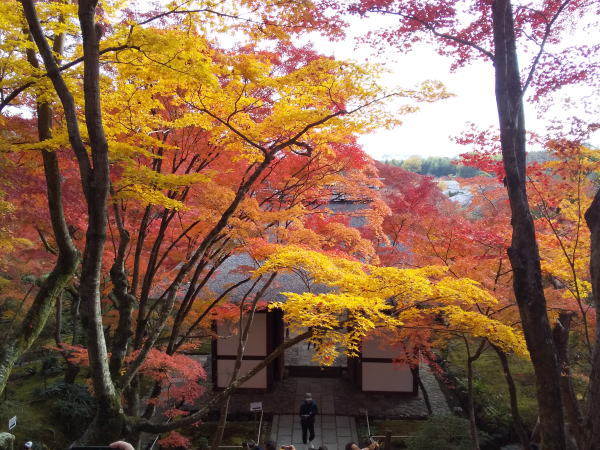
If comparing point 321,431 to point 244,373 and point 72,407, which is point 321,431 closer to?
point 244,373

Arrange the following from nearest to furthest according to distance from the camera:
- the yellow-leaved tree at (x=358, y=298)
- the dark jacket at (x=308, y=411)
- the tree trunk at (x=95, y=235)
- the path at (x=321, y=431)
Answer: the tree trunk at (x=95, y=235) < the yellow-leaved tree at (x=358, y=298) < the dark jacket at (x=308, y=411) < the path at (x=321, y=431)

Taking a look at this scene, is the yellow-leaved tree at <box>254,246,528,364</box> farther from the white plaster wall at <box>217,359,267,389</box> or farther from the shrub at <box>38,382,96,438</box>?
the shrub at <box>38,382,96,438</box>

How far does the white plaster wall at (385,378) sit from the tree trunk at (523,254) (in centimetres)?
650

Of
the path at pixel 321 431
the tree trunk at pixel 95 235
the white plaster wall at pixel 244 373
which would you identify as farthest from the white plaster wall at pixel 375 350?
the tree trunk at pixel 95 235

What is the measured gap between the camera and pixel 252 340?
1038cm

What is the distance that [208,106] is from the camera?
17.3 ft

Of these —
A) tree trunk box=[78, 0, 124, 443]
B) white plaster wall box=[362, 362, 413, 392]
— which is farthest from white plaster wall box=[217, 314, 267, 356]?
tree trunk box=[78, 0, 124, 443]

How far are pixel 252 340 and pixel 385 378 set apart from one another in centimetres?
347

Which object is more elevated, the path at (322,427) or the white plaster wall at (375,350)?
the white plaster wall at (375,350)

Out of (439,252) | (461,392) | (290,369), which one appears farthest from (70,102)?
(461,392)

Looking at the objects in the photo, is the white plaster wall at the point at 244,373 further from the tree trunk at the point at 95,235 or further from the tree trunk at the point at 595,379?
the tree trunk at the point at 595,379

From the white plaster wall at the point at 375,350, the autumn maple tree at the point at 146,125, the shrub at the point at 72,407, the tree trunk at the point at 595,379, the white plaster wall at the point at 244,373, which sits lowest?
the shrub at the point at 72,407

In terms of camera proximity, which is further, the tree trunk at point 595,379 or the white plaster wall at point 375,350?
the white plaster wall at point 375,350

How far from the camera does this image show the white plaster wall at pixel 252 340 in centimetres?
1035
